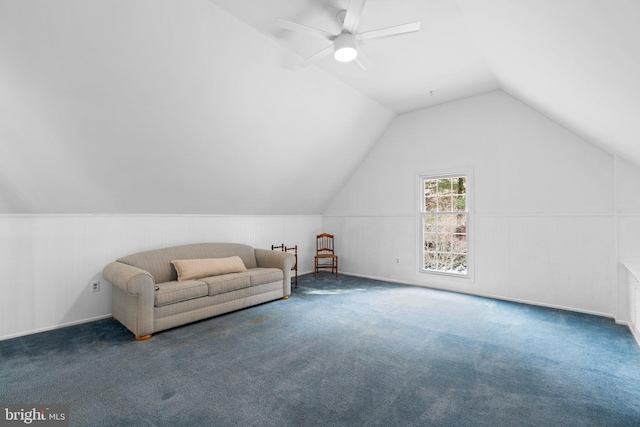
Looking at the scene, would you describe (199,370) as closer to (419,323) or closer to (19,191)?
(419,323)

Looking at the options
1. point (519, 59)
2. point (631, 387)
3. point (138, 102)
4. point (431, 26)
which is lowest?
point (631, 387)

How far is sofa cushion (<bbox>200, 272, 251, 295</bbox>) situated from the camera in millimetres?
3822

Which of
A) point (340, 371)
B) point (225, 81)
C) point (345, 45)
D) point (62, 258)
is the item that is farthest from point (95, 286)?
point (345, 45)

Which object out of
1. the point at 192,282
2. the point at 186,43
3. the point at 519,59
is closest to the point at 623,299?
the point at 519,59

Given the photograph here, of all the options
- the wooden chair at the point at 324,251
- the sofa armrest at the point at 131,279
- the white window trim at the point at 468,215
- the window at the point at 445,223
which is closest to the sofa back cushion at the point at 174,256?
the sofa armrest at the point at 131,279

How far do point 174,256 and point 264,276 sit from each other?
128 cm

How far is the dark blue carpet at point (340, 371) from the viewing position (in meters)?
2.01

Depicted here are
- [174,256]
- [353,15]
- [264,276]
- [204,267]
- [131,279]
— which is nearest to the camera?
[353,15]

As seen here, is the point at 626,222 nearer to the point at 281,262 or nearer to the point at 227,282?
the point at 281,262

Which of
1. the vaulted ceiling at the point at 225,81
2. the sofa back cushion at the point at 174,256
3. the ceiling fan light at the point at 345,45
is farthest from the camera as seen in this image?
the sofa back cushion at the point at 174,256

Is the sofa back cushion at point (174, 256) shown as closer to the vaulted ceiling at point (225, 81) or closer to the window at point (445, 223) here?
the vaulted ceiling at point (225, 81)

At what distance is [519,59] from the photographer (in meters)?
2.96

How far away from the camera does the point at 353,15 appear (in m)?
2.47

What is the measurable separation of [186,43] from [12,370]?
323 cm
